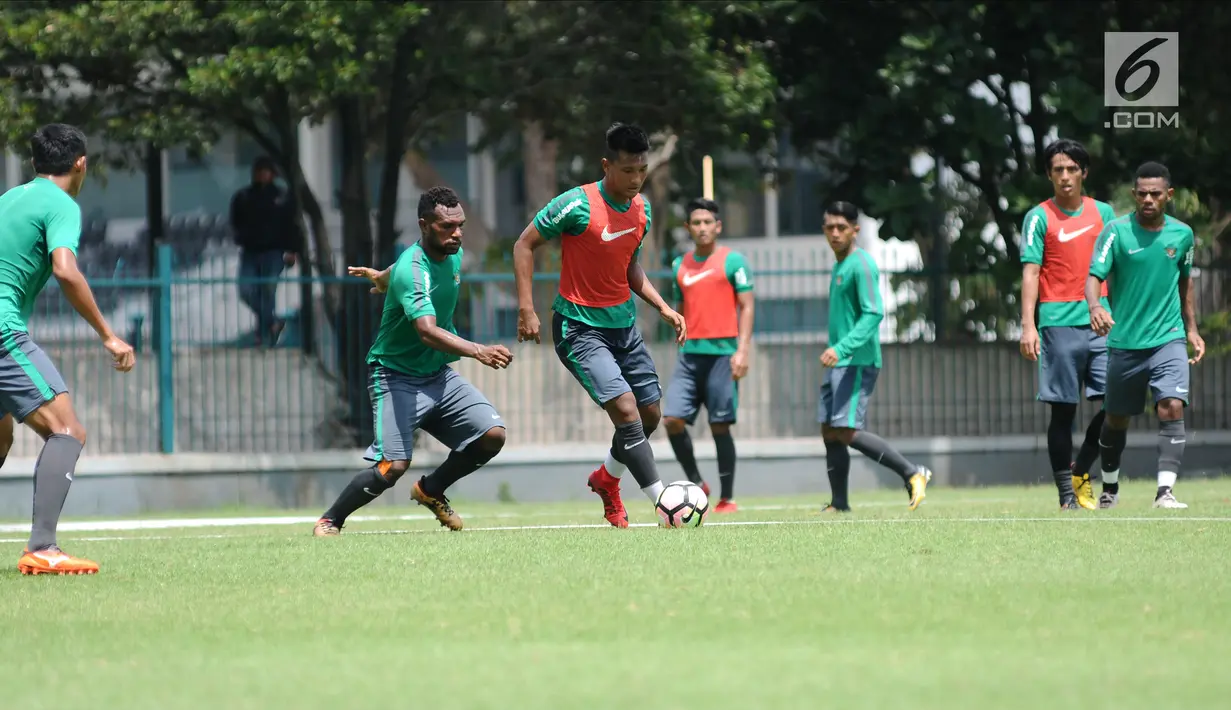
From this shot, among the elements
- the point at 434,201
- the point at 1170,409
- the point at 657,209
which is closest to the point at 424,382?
the point at 434,201

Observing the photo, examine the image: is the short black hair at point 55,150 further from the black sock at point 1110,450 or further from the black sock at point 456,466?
the black sock at point 1110,450

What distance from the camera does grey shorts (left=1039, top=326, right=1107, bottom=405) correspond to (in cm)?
1135

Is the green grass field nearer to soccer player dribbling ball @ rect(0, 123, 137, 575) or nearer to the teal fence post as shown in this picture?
soccer player dribbling ball @ rect(0, 123, 137, 575)

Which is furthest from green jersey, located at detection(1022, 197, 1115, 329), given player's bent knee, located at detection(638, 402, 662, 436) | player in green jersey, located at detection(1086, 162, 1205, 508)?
player's bent knee, located at detection(638, 402, 662, 436)

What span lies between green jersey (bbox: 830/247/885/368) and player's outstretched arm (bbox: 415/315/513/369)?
10.4ft

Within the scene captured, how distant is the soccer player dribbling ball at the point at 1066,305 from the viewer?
11344 mm

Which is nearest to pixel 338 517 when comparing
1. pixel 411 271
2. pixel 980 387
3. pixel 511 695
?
pixel 411 271

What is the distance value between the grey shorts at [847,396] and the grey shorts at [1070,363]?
3.64 ft

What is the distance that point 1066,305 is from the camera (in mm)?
11422

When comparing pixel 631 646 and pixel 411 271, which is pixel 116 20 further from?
pixel 631 646

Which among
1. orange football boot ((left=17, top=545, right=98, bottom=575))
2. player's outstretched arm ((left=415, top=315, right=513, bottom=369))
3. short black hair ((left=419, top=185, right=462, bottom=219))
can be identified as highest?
short black hair ((left=419, top=185, right=462, bottom=219))

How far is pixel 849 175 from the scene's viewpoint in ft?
59.7

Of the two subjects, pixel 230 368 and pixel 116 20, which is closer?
pixel 116 20

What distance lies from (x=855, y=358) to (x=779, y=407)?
5.58m
